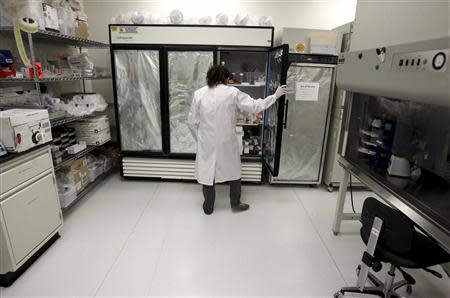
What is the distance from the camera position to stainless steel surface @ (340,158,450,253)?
1089 millimetres

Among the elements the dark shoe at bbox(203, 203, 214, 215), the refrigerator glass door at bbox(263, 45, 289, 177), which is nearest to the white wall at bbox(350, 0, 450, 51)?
the refrigerator glass door at bbox(263, 45, 289, 177)

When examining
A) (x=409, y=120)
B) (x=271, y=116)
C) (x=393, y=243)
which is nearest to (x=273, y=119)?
(x=271, y=116)

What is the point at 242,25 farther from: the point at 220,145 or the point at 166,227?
the point at 166,227

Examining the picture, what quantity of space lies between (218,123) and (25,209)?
1592 millimetres

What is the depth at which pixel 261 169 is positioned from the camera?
3291mm

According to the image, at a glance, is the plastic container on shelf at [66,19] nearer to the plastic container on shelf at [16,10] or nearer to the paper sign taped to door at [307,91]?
the plastic container on shelf at [16,10]

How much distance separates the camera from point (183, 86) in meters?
3.16

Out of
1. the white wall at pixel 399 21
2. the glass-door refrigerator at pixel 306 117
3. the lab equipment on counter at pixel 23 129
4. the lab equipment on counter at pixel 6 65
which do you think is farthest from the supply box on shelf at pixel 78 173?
the white wall at pixel 399 21

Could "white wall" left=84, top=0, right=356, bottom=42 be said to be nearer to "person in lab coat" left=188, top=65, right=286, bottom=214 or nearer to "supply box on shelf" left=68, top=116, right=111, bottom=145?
"supply box on shelf" left=68, top=116, right=111, bottom=145

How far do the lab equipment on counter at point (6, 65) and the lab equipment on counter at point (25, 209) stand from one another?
2.34ft

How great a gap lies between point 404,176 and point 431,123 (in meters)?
0.36

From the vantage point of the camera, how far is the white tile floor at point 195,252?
5.91 ft

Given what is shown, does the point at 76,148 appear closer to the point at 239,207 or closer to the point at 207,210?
the point at 207,210

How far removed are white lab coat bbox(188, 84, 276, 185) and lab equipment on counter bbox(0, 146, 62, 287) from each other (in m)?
1.26
